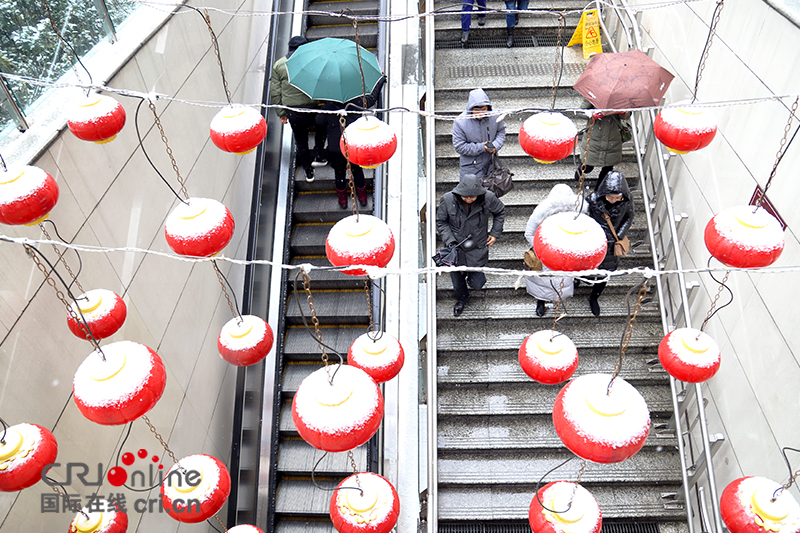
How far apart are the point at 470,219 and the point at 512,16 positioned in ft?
12.2

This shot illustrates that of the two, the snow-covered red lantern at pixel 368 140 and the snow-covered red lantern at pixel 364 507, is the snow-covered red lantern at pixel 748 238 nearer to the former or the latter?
the snow-covered red lantern at pixel 368 140

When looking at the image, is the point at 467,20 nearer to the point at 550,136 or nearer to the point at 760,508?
the point at 550,136

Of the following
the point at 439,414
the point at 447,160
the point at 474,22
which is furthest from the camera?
the point at 474,22

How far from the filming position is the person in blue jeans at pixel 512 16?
680 centimetres

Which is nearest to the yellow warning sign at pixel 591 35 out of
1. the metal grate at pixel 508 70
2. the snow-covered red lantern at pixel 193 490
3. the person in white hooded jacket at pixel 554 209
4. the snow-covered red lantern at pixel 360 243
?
the metal grate at pixel 508 70

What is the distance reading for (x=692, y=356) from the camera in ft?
9.78

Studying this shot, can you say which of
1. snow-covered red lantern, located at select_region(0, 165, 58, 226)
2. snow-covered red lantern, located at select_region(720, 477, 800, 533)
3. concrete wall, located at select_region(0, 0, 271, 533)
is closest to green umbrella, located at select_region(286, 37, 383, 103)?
concrete wall, located at select_region(0, 0, 271, 533)

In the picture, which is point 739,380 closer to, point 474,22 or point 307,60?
point 307,60

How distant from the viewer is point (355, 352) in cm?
313

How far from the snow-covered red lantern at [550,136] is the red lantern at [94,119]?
2.30 meters

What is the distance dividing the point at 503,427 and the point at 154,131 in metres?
4.02

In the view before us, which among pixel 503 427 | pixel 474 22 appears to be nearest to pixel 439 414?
pixel 503 427

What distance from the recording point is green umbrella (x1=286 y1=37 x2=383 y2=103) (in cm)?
471

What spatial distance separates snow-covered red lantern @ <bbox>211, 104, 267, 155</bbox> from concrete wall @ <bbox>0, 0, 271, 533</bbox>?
0.91 metres
